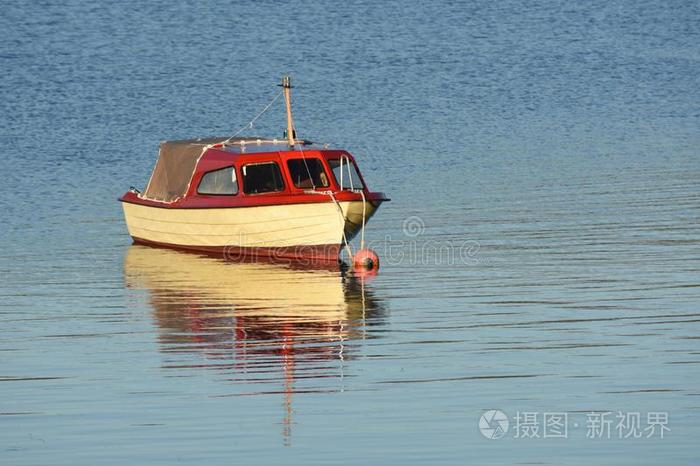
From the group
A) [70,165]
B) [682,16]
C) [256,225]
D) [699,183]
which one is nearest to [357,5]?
[682,16]

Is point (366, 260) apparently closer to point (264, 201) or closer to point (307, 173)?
point (264, 201)

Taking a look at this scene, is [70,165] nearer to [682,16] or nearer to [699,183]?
[699,183]

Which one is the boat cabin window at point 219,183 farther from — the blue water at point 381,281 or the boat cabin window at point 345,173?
the boat cabin window at point 345,173

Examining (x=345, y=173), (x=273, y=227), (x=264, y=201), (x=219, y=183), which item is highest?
(x=345, y=173)

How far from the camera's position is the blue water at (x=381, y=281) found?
619 inches

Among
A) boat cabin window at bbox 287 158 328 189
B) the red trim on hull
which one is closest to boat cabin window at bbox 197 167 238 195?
the red trim on hull

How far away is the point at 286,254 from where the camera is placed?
2975cm

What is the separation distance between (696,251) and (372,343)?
32.1ft

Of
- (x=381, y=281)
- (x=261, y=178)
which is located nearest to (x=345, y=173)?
(x=261, y=178)

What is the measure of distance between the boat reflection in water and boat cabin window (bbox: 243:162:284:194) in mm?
1610

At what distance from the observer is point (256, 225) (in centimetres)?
2973

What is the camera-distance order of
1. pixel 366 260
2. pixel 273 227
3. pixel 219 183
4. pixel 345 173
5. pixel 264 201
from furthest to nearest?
pixel 219 183 < pixel 345 173 < pixel 273 227 < pixel 264 201 < pixel 366 260

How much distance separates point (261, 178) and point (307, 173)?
95cm

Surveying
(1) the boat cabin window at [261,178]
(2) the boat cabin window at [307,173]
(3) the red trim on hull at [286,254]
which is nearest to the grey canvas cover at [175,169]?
(3) the red trim on hull at [286,254]
